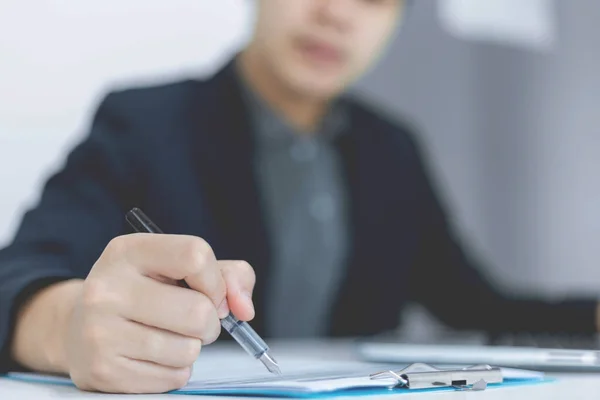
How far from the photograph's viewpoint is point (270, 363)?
381mm

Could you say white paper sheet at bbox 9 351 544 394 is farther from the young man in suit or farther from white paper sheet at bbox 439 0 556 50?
white paper sheet at bbox 439 0 556 50

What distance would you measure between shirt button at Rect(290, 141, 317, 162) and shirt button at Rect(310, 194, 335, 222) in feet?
0.18

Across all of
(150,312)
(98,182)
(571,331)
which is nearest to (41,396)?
(150,312)

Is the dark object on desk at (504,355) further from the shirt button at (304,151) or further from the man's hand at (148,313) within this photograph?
the shirt button at (304,151)

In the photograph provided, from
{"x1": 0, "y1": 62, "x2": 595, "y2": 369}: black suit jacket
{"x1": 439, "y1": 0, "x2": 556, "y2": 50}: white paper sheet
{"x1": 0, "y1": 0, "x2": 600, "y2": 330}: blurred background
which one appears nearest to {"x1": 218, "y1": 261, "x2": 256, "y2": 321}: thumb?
{"x1": 0, "y1": 62, "x2": 595, "y2": 369}: black suit jacket

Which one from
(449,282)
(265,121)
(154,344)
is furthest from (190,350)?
(449,282)

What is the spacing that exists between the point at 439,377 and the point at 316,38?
0.67m

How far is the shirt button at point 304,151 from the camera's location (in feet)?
3.25

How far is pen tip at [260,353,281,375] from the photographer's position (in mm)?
371

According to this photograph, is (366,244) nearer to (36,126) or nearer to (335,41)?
(335,41)

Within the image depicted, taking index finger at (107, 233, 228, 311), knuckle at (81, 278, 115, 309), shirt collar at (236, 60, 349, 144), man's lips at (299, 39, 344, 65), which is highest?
man's lips at (299, 39, 344, 65)

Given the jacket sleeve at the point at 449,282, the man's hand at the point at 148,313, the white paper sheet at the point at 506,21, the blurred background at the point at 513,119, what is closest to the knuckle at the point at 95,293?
the man's hand at the point at 148,313

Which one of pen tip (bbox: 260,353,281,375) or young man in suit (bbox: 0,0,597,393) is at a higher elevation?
young man in suit (bbox: 0,0,597,393)

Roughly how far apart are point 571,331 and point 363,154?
36cm
